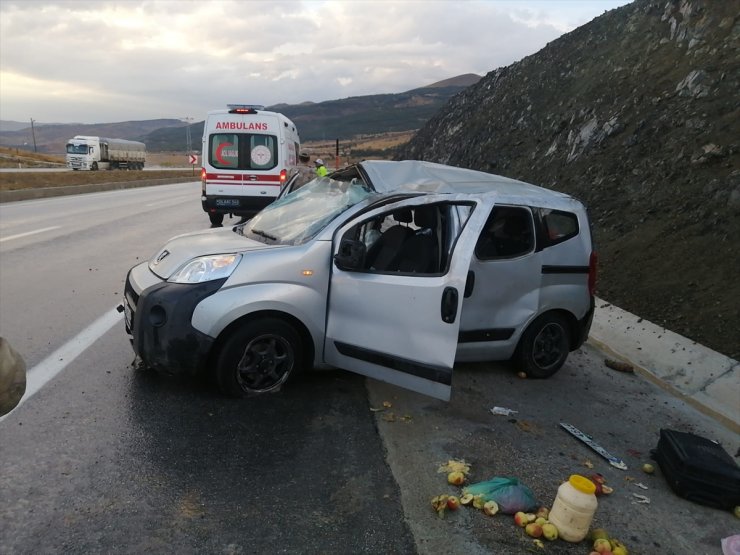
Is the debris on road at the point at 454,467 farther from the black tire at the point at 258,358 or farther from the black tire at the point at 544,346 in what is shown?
the black tire at the point at 544,346

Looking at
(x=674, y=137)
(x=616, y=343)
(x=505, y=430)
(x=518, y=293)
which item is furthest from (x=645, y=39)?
(x=505, y=430)

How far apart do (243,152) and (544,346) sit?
9809 millimetres

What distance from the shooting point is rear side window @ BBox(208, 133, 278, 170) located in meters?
13.4

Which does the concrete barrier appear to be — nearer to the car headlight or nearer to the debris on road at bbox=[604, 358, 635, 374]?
the debris on road at bbox=[604, 358, 635, 374]

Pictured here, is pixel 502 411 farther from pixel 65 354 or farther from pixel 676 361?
pixel 65 354

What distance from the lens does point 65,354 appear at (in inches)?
201

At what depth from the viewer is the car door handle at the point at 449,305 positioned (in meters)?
3.85

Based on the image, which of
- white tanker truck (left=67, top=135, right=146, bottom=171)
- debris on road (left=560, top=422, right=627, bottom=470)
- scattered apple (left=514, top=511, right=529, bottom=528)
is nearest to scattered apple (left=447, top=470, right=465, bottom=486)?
scattered apple (left=514, top=511, right=529, bottom=528)

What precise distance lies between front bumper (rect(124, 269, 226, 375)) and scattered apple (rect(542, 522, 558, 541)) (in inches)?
96.7

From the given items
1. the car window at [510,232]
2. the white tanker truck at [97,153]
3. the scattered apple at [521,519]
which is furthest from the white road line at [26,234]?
the white tanker truck at [97,153]

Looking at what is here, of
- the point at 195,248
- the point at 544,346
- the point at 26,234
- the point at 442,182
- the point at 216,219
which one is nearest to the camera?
the point at 195,248

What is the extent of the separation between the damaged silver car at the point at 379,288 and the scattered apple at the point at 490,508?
32.9 inches

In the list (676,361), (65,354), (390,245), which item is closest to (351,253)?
(390,245)

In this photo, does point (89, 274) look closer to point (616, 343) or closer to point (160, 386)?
point (160, 386)
